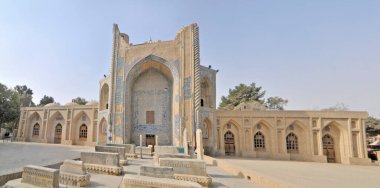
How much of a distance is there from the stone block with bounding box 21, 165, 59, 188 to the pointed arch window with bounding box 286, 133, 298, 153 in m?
22.8

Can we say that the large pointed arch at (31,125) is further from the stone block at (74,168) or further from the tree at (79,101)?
the stone block at (74,168)

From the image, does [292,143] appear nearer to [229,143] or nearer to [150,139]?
[229,143]

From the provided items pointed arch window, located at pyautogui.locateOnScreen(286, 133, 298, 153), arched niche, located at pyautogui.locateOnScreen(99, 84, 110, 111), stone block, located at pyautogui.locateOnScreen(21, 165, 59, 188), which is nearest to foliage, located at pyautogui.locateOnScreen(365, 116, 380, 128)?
pointed arch window, located at pyautogui.locateOnScreen(286, 133, 298, 153)

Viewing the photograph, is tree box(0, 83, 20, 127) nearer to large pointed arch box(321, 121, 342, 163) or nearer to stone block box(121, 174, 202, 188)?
stone block box(121, 174, 202, 188)

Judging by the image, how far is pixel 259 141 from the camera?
2295 centimetres

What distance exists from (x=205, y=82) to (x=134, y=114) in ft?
27.7

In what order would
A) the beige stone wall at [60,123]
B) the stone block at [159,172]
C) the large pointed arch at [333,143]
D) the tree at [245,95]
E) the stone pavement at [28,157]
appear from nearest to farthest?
the stone block at [159,172] → the stone pavement at [28,157] → the large pointed arch at [333,143] → the beige stone wall at [60,123] → the tree at [245,95]

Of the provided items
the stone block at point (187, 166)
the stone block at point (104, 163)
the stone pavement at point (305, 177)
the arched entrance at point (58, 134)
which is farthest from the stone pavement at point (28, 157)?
the arched entrance at point (58, 134)

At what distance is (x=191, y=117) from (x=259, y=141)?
9.66m

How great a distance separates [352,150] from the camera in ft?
71.0

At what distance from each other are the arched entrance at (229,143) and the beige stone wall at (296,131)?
14.5 inches

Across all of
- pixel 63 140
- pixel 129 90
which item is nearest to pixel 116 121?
pixel 129 90

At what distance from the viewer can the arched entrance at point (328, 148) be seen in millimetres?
22609

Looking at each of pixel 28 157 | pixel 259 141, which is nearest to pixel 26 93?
pixel 28 157
